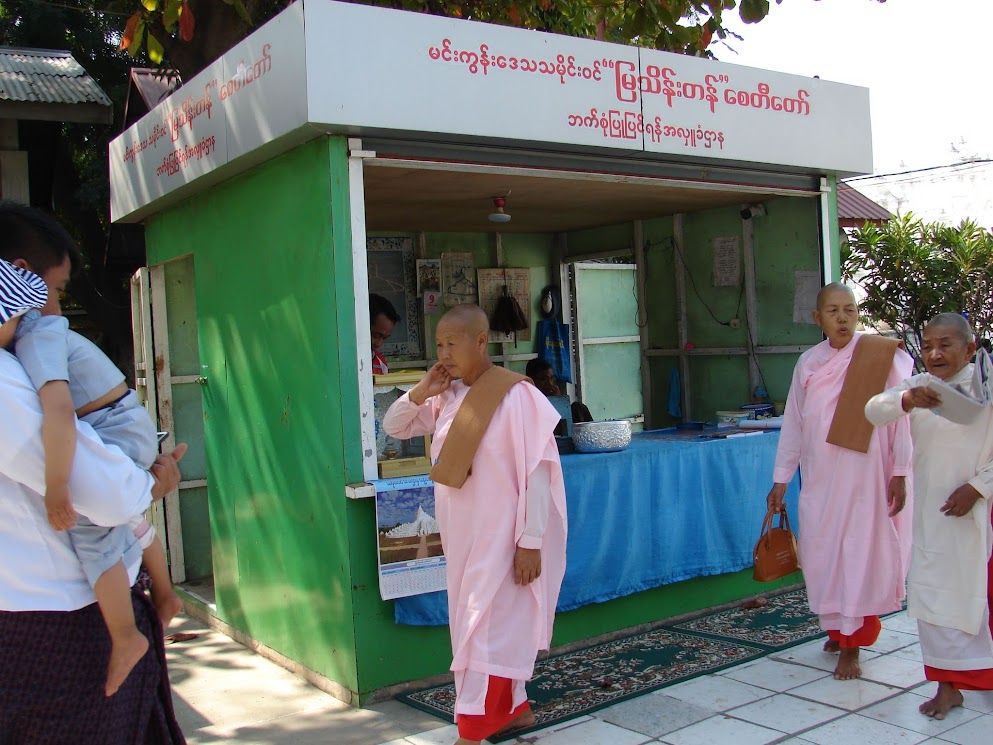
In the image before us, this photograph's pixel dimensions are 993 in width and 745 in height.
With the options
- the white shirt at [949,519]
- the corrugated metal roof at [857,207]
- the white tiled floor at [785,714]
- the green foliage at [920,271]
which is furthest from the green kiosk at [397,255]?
the corrugated metal roof at [857,207]

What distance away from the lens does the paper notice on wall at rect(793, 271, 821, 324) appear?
6.81 m

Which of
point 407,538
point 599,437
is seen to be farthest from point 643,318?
point 407,538

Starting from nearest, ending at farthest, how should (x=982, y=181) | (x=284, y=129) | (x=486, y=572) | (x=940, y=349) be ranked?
(x=486, y=572) < (x=940, y=349) < (x=284, y=129) < (x=982, y=181)

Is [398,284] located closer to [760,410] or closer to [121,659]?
[760,410]

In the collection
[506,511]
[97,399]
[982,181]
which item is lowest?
[506,511]

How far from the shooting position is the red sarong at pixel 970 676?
407 cm

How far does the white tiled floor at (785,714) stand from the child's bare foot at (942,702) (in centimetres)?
3

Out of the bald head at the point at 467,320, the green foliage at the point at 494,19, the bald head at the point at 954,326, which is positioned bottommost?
the bald head at the point at 954,326

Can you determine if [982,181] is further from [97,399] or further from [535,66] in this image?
[97,399]

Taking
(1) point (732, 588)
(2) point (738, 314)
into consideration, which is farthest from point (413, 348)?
(1) point (732, 588)

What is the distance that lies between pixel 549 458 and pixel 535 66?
218cm

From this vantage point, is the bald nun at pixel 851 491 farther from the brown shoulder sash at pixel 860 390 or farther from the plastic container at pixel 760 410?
the plastic container at pixel 760 410

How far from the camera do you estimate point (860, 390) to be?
4.73 m

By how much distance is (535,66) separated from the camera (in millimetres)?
4914
